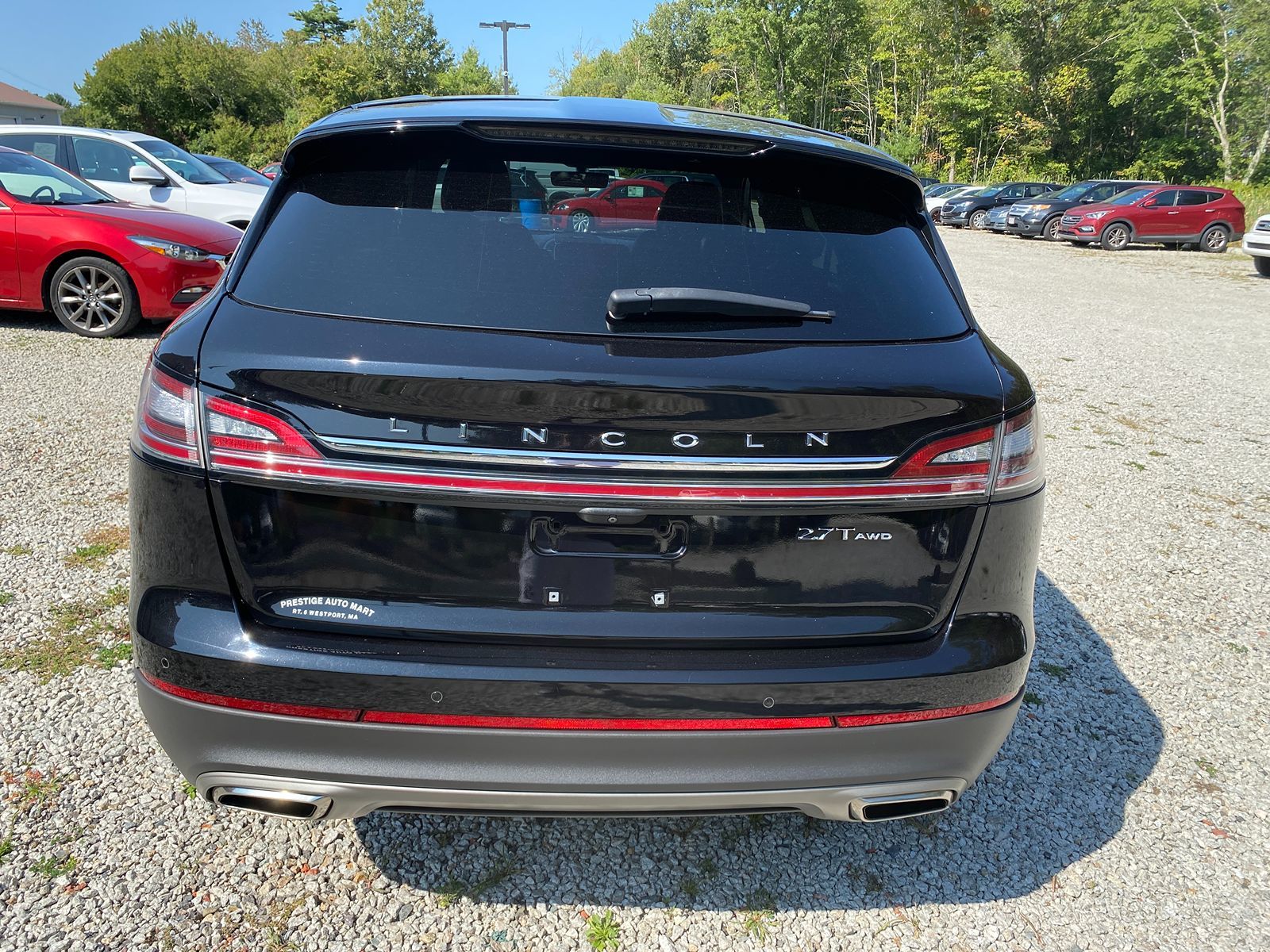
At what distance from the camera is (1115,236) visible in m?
24.9

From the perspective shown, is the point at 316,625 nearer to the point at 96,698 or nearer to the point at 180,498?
the point at 180,498

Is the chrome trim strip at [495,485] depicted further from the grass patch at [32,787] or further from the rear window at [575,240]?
the grass patch at [32,787]

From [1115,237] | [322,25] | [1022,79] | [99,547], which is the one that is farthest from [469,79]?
[99,547]

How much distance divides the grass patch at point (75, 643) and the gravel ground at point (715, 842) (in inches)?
0.5

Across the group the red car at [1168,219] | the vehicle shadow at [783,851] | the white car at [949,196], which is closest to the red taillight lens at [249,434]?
the vehicle shadow at [783,851]

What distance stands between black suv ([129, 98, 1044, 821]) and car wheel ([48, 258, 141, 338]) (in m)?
7.61

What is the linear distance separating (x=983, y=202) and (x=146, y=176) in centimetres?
2965

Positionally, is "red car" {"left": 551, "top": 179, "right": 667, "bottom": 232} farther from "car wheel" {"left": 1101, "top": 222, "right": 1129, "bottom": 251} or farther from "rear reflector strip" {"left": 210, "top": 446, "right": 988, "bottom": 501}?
"car wheel" {"left": 1101, "top": 222, "right": 1129, "bottom": 251}

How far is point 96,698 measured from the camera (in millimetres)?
3053

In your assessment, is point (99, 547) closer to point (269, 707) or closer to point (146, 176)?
point (269, 707)

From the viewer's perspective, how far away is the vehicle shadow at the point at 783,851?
2.39 metres

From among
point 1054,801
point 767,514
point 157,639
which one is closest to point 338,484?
point 157,639

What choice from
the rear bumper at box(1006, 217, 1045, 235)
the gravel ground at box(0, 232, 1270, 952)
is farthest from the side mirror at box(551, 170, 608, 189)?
the rear bumper at box(1006, 217, 1045, 235)

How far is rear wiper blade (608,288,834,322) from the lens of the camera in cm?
190
